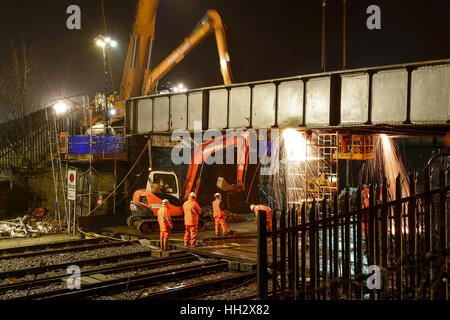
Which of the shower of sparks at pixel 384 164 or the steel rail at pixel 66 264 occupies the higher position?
the shower of sparks at pixel 384 164

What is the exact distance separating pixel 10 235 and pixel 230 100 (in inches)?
381

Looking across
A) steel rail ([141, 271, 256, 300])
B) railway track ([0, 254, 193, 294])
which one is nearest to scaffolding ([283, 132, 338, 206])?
railway track ([0, 254, 193, 294])

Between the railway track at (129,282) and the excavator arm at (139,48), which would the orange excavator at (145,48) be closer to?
the excavator arm at (139,48)

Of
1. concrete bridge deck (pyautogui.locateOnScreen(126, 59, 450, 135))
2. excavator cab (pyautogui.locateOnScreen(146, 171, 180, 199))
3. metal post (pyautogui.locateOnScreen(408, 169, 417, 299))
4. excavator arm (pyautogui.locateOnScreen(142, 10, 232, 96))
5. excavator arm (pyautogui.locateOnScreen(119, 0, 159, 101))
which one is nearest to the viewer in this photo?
metal post (pyautogui.locateOnScreen(408, 169, 417, 299))

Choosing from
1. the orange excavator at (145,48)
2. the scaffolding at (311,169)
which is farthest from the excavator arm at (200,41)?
the scaffolding at (311,169)

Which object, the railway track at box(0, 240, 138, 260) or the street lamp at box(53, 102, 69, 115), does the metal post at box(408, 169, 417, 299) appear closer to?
the railway track at box(0, 240, 138, 260)

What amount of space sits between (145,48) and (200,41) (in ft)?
15.0

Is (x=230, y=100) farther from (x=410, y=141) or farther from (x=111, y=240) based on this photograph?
(x=410, y=141)

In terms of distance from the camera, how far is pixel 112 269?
33.7 feet

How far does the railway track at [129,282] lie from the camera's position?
8016 millimetres

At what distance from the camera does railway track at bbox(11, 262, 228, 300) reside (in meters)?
8.02

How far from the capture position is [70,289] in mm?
8445

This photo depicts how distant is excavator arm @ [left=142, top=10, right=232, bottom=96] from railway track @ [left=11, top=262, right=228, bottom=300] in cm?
1356

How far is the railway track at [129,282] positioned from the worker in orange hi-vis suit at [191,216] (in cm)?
183
